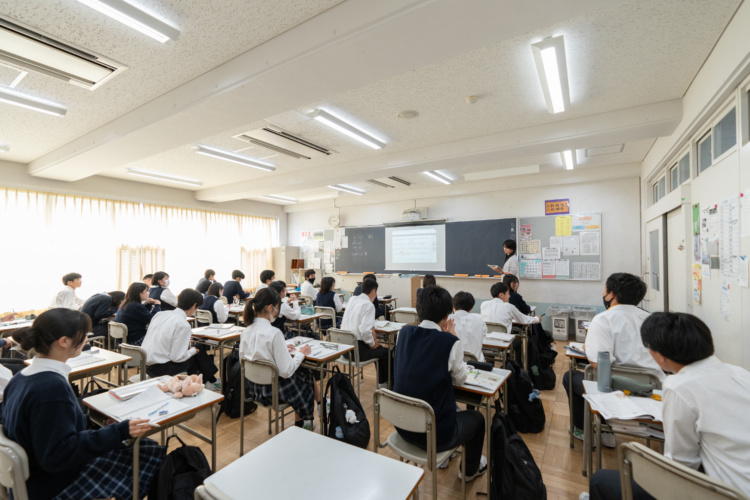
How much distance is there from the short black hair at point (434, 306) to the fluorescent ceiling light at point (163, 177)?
6.10 meters

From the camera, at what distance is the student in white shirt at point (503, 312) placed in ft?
12.9

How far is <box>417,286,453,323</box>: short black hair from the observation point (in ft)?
6.84

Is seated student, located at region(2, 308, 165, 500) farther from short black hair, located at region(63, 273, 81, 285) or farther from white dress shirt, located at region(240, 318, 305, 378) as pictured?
short black hair, located at region(63, 273, 81, 285)

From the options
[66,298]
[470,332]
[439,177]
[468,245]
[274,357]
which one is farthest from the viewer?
[468,245]

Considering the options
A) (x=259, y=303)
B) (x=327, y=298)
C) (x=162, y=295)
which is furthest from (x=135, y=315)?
(x=327, y=298)

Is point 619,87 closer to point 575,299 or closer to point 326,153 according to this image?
point 326,153

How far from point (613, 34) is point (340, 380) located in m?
3.12

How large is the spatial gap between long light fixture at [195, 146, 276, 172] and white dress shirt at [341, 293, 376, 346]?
319cm

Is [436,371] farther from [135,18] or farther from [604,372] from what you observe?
[135,18]

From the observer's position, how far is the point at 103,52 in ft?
8.18

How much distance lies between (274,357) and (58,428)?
136 centimetres

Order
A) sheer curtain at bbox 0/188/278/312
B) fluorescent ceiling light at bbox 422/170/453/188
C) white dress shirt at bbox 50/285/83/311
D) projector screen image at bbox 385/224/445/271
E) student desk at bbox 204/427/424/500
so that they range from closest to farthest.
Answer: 1. student desk at bbox 204/427/424/500
2. white dress shirt at bbox 50/285/83/311
3. sheer curtain at bbox 0/188/278/312
4. fluorescent ceiling light at bbox 422/170/453/188
5. projector screen image at bbox 385/224/445/271

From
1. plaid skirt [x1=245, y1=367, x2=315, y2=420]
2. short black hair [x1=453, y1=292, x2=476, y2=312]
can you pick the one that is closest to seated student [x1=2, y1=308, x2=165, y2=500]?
plaid skirt [x1=245, y1=367, x2=315, y2=420]

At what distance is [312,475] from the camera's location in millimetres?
1208
